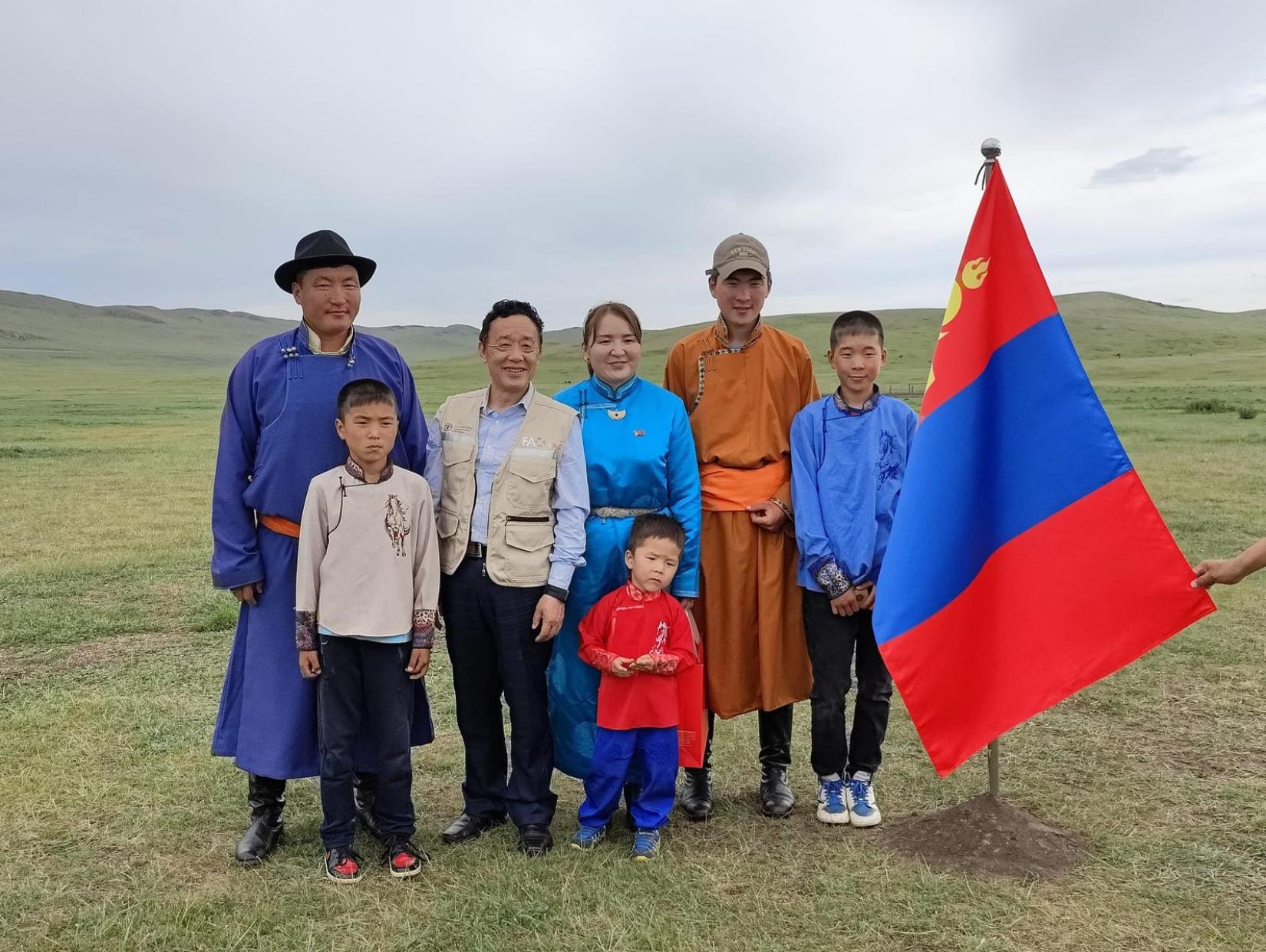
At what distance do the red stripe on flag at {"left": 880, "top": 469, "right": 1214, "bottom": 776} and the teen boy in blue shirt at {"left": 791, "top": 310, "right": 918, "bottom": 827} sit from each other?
0.40m

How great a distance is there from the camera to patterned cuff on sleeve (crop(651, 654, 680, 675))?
3850mm

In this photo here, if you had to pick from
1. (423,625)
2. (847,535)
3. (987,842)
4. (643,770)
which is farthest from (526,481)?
(987,842)

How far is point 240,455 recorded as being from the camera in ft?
12.8

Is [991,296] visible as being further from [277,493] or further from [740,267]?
[277,493]

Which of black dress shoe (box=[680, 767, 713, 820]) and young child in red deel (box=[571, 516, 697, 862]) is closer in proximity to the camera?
young child in red deel (box=[571, 516, 697, 862])

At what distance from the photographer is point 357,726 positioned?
3.77m

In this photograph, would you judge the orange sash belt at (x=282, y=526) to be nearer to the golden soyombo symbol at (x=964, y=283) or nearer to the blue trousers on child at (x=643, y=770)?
the blue trousers on child at (x=643, y=770)

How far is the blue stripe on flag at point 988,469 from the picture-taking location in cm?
377

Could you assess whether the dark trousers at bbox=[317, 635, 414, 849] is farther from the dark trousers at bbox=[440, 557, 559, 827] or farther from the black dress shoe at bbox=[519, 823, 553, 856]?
the black dress shoe at bbox=[519, 823, 553, 856]

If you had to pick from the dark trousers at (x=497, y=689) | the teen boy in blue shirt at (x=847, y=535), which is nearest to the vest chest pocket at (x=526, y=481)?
the dark trousers at (x=497, y=689)

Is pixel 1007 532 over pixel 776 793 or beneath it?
over

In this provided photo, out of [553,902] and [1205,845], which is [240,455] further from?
[1205,845]

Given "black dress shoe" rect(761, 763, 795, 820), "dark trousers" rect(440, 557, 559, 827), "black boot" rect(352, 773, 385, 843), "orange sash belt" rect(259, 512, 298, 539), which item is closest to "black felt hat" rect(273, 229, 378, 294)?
"orange sash belt" rect(259, 512, 298, 539)

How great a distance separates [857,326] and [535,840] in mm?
2531
